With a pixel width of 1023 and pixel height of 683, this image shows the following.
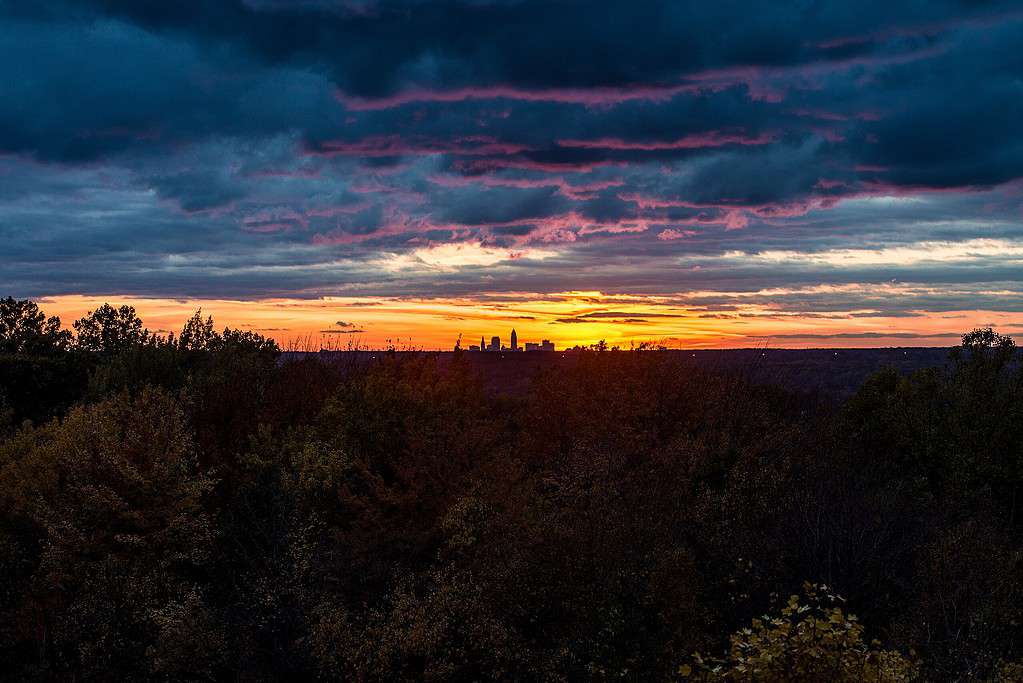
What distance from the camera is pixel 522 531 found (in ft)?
60.4

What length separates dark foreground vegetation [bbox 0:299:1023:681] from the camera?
1552 cm

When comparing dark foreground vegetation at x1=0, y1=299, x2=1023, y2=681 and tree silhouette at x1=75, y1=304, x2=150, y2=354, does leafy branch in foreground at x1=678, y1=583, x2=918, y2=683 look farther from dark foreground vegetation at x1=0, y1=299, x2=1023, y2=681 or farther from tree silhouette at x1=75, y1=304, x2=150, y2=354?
tree silhouette at x1=75, y1=304, x2=150, y2=354

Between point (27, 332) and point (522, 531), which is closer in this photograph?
point (522, 531)

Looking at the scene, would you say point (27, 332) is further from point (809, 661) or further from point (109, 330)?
point (809, 661)

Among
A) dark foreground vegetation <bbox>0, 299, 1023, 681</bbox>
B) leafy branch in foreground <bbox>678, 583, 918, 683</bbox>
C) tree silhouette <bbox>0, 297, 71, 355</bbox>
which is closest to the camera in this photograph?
leafy branch in foreground <bbox>678, 583, 918, 683</bbox>

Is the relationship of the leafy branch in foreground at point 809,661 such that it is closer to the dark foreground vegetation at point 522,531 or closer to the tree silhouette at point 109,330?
the dark foreground vegetation at point 522,531

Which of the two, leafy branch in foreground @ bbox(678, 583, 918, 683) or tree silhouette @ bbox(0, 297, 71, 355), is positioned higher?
tree silhouette @ bbox(0, 297, 71, 355)

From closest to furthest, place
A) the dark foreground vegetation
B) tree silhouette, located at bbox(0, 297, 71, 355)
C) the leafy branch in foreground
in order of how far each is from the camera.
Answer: the leafy branch in foreground, the dark foreground vegetation, tree silhouette, located at bbox(0, 297, 71, 355)

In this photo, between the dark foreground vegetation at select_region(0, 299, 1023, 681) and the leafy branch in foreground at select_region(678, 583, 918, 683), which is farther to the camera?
the dark foreground vegetation at select_region(0, 299, 1023, 681)

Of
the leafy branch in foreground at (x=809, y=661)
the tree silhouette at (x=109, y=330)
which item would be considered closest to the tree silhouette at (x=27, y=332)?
the tree silhouette at (x=109, y=330)

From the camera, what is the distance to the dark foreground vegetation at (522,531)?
15.5 m

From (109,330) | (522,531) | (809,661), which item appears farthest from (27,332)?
(809,661)

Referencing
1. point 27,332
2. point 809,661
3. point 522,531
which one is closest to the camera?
point 809,661

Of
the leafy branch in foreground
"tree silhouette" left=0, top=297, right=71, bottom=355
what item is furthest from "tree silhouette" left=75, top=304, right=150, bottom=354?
the leafy branch in foreground
